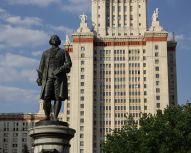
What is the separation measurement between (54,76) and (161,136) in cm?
3168

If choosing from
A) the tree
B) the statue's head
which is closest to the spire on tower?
the tree

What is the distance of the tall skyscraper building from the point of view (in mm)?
137375

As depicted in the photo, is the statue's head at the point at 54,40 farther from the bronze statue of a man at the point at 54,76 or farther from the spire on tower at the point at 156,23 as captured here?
the spire on tower at the point at 156,23

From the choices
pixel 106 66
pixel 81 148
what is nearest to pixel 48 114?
pixel 81 148

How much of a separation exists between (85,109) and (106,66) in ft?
49.9

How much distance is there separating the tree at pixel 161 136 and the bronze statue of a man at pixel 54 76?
29391mm

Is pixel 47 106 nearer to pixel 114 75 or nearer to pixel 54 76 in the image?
pixel 54 76

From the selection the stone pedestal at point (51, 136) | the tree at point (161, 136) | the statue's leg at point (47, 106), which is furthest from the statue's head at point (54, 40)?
the tree at point (161, 136)

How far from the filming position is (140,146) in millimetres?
47938

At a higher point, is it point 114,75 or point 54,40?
point 114,75

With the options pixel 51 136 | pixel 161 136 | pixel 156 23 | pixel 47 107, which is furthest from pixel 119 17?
pixel 51 136

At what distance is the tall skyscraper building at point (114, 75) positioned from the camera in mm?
137375

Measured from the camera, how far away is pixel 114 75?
143625mm

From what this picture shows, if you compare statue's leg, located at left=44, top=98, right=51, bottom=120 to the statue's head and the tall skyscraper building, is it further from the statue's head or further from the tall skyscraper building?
the tall skyscraper building
